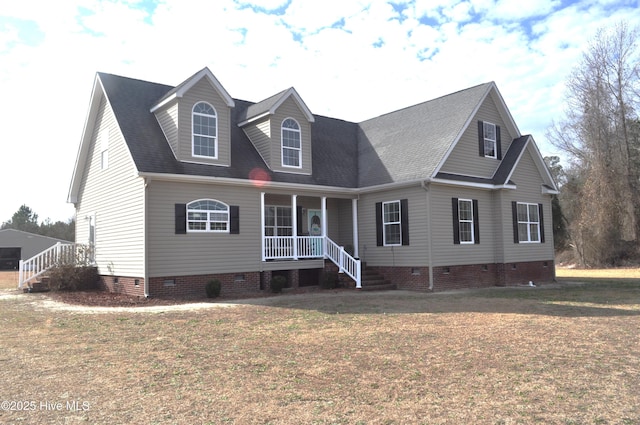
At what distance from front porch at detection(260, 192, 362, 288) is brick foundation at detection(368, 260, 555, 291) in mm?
1804

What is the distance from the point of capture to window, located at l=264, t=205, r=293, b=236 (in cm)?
1898

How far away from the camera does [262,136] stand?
1833cm

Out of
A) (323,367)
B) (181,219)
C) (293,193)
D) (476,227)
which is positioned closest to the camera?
(323,367)

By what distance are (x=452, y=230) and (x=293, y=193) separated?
6137 millimetres

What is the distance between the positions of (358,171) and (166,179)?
29.7ft

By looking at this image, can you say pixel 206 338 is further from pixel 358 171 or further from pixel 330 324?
pixel 358 171

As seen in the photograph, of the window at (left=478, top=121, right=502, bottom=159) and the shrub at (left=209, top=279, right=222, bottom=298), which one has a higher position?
the window at (left=478, top=121, right=502, bottom=159)

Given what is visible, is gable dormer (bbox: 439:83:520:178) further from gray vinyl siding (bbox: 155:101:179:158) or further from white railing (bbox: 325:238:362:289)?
gray vinyl siding (bbox: 155:101:179:158)

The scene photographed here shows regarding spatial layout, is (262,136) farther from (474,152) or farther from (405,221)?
(474,152)

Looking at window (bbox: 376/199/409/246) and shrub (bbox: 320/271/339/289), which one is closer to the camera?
shrub (bbox: 320/271/339/289)

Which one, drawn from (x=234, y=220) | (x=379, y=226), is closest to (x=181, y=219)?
(x=234, y=220)

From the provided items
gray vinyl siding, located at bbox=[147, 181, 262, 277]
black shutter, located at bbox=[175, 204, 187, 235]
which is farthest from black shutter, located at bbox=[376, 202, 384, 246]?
black shutter, located at bbox=[175, 204, 187, 235]

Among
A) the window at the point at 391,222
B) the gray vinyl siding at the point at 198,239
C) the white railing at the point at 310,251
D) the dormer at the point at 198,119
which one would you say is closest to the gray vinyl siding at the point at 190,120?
the dormer at the point at 198,119

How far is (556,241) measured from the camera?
41.0 metres
